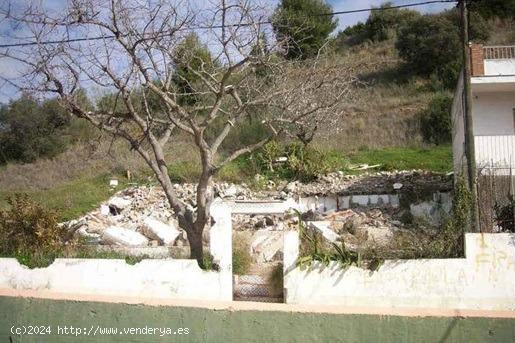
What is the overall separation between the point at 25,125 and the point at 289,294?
30418 millimetres

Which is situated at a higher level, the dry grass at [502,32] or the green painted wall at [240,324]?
the dry grass at [502,32]

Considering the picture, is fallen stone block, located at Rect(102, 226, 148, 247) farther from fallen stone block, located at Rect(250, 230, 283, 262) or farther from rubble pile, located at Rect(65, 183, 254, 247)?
fallen stone block, located at Rect(250, 230, 283, 262)

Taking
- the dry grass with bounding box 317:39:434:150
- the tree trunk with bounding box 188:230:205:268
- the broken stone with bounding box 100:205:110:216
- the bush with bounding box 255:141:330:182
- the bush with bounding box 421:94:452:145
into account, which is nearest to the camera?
the tree trunk with bounding box 188:230:205:268

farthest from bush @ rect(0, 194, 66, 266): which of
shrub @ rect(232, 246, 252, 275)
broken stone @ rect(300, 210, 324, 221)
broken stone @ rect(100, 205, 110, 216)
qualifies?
broken stone @ rect(100, 205, 110, 216)

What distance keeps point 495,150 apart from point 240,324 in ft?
52.1

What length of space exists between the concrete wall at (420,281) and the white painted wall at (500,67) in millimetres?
11192

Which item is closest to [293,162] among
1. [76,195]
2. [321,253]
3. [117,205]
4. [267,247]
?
[117,205]

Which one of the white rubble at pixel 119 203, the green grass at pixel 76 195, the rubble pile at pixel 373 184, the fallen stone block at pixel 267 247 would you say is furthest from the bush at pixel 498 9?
the fallen stone block at pixel 267 247

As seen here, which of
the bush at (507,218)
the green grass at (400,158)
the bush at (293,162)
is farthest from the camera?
the green grass at (400,158)

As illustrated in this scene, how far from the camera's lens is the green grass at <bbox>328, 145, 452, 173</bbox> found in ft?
91.9

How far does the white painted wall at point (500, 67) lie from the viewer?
758 inches

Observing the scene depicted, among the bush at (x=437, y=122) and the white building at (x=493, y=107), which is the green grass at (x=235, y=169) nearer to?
the bush at (x=437, y=122)

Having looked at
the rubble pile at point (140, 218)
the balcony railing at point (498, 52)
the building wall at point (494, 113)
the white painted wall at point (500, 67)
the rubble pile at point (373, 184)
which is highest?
the balcony railing at point (498, 52)

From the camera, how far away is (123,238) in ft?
53.1
